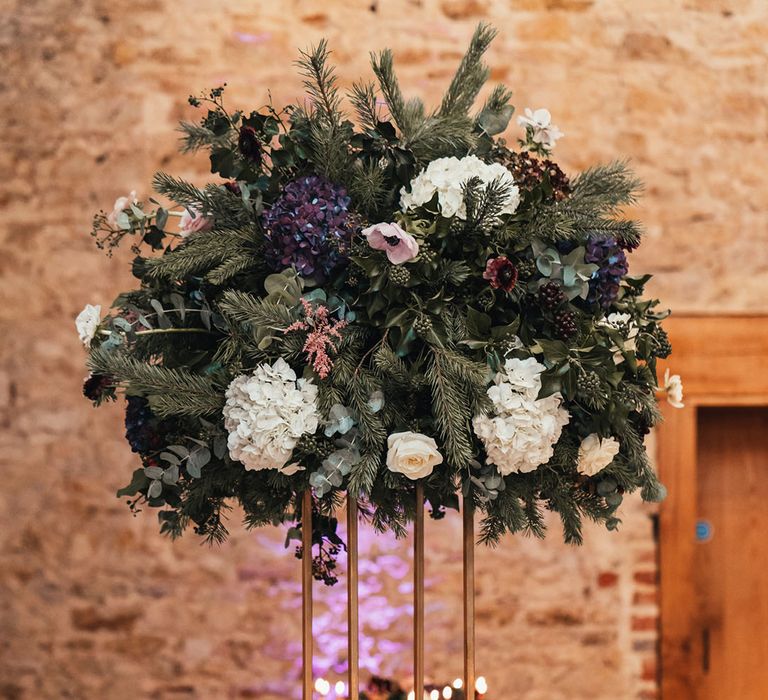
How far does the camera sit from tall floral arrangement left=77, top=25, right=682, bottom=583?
109 cm

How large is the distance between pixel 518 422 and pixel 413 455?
0.15 meters

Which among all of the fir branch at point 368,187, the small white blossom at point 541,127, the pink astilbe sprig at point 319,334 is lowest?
the pink astilbe sprig at point 319,334

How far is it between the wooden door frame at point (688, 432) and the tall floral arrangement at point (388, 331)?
1.80 metres

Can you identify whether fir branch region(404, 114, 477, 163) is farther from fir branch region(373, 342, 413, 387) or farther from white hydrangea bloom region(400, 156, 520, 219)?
fir branch region(373, 342, 413, 387)

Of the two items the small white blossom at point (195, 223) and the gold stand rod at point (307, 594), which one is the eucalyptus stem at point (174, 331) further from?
the gold stand rod at point (307, 594)

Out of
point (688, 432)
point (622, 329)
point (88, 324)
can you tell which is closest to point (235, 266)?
point (88, 324)

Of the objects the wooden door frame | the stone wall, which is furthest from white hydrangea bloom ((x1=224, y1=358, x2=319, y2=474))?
the wooden door frame

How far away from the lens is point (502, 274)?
3.60 feet

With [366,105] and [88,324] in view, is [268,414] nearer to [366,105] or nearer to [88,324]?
[88,324]

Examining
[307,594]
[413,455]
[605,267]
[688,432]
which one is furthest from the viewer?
[688,432]

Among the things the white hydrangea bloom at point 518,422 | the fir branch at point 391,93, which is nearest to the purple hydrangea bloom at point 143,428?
the white hydrangea bloom at point 518,422

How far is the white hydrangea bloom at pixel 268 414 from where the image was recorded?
107 cm

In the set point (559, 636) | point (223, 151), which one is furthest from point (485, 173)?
point (559, 636)

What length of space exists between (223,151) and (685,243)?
7.55ft
